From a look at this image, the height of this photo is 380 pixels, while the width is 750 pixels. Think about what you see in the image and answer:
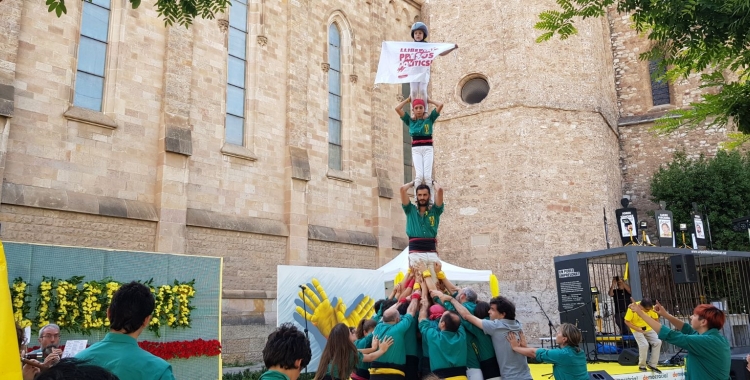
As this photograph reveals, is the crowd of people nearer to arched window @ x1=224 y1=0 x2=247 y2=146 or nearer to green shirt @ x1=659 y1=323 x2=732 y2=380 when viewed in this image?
green shirt @ x1=659 y1=323 x2=732 y2=380

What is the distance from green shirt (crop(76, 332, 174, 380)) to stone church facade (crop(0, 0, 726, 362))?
10.6 m

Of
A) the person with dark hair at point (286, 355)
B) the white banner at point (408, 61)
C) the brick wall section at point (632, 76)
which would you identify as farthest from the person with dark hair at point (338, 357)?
the brick wall section at point (632, 76)

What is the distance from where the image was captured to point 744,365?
284 inches

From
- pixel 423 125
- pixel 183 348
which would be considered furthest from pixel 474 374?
pixel 183 348

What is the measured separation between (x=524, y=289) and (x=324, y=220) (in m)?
6.31

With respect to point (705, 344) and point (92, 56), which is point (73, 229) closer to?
point (92, 56)

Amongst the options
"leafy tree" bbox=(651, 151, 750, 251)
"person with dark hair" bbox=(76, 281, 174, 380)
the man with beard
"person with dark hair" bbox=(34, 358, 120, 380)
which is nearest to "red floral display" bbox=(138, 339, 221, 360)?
the man with beard

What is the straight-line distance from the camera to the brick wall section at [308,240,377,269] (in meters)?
17.5

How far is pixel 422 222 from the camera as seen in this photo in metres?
7.17

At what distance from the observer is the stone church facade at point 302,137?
1299cm

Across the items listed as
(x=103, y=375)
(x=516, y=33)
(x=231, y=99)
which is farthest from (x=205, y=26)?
(x=103, y=375)

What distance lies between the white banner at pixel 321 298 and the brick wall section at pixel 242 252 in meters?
4.63

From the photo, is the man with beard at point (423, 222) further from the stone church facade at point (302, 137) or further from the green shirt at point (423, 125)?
the stone church facade at point (302, 137)

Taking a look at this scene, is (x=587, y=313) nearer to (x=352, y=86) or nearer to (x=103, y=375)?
(x=352, y=86)
